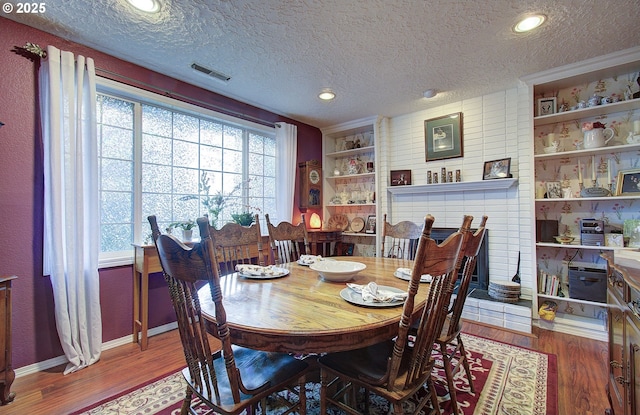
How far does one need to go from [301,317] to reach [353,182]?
366cm

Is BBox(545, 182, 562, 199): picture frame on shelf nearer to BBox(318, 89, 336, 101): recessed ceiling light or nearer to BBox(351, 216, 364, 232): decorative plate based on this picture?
BBox(351, 216, 364, 232): decorative plate

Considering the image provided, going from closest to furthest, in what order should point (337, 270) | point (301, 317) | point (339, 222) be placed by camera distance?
point (301, 317)
point (337, 270)
point (339, 222)

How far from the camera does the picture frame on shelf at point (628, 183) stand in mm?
2455

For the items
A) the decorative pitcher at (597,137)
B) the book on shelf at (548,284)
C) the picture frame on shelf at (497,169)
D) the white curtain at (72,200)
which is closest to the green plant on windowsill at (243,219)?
the white curtain at (72,200)

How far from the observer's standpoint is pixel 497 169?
3209 mm

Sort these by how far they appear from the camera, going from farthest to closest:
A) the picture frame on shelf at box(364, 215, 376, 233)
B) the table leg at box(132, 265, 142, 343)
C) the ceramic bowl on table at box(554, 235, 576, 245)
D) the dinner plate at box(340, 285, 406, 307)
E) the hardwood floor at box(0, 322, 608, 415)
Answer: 1. the picture frame on shelf at box(364, 215, 376, 233)
2. the ceramic bowl on table at box(554, 235, 576, 245)
3. the table leg at box(132, 265, 142, 343)
4. the hardwood floor at box(0, 322, 608, 415)
5. the dinner plate at box(340, 285, 406, 307)

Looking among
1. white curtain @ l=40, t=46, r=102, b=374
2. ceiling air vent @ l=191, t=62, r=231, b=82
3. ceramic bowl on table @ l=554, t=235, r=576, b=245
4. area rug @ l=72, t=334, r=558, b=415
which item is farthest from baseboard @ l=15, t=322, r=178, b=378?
ceramic bowl on table @ l=554, t=235, r=576, b=245

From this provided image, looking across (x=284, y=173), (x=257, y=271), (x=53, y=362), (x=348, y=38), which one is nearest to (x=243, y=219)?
(x=284, y=173)

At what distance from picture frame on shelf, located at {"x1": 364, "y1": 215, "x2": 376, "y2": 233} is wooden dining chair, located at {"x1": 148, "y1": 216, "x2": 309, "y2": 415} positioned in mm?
3039

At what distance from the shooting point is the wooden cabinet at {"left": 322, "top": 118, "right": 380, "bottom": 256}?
426 centimetres

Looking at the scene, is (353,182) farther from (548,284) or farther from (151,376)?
(151,376)

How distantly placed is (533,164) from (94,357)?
4178 mm

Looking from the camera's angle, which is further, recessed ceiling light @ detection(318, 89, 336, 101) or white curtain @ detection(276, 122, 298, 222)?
white curtain @ detection(276, 122, 298, 222)

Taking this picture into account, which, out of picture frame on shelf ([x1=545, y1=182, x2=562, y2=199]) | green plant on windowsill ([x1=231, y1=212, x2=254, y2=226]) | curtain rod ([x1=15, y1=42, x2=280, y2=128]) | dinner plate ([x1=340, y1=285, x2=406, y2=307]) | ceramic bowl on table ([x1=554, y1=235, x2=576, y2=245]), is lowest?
dinner plate ([x1=340, y1=285, x2=406, y2=307])
